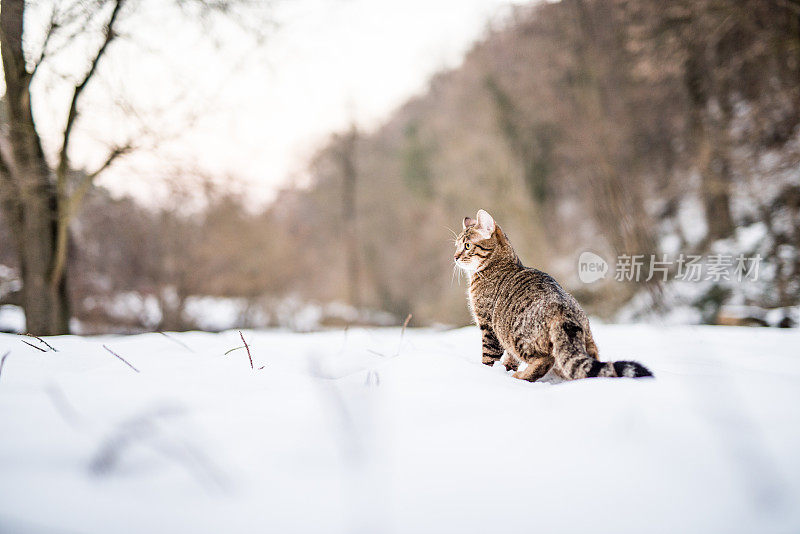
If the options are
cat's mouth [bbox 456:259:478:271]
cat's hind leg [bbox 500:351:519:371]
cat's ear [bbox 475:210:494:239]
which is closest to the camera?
cat's hind leg [bbox 500:351:519:371]

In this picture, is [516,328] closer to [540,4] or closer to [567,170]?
[540,4]

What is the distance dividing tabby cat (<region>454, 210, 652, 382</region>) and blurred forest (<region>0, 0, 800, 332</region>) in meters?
4.46

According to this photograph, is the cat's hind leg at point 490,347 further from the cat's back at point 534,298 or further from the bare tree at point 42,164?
the bare tree at point 42,164

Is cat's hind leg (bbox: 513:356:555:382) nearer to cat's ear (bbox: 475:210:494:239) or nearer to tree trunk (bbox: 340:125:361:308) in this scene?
cat's ear (bbox: 475:210:494:239)

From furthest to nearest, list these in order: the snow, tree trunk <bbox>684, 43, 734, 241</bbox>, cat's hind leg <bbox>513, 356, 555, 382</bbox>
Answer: tree trunk <bbox>684, 43, 734, 241</bbox> → the snow → cat's hind leg <bbox>513, 356, 555, 382</bbox>

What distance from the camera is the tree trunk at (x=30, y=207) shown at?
4508mm

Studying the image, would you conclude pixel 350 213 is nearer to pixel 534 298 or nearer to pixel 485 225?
pixel 485 225

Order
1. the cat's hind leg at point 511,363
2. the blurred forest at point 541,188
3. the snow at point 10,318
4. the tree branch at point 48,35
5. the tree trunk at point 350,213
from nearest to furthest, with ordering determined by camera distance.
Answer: the cat's hind leg at point 511,363, the tree branch at point 48,35, the blurred forest at point 541,188, the snow at point 10,318, the tree trunk at point 350,213

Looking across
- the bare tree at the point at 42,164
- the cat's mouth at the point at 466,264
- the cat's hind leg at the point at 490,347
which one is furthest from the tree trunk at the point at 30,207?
the cat's hind leg at the point at 490,347

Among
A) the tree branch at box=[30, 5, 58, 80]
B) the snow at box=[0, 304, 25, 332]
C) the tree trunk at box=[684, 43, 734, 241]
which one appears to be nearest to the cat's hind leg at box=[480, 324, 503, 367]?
the tree branch at box=[30, 5, 58, 80]

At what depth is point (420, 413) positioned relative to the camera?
1.40 metres

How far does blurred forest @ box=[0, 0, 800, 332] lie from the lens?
823 centimetres

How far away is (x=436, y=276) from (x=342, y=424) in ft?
60.6

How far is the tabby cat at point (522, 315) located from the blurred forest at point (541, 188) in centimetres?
446
